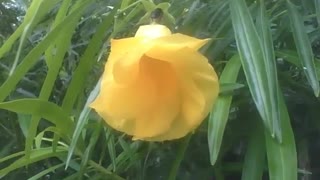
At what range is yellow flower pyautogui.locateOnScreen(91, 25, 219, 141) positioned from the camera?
41 centimetres

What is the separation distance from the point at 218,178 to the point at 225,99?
0.14 m

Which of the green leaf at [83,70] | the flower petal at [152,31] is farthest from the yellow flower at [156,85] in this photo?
the green leaf at [83,70]

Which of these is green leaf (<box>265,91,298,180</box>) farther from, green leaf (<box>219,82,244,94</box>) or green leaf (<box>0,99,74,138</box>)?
green leaf (<box>0,99,74,138</box>)

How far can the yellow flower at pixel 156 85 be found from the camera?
1.34ft

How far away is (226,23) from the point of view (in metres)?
0.63

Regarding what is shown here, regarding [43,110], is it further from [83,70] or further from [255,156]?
[255,156]

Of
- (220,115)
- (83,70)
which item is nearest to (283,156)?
(220,115)

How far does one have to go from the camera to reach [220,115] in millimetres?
530

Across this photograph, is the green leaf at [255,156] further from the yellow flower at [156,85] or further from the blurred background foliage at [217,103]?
the yellow flower at [156,85]

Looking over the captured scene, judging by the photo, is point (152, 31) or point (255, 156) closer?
point (152, 31)

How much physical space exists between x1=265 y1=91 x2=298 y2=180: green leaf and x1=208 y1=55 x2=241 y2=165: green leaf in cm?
4

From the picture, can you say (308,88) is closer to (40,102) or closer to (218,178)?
(218,178)

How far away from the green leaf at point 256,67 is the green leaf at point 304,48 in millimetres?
26

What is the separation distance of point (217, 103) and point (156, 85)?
117 mm
